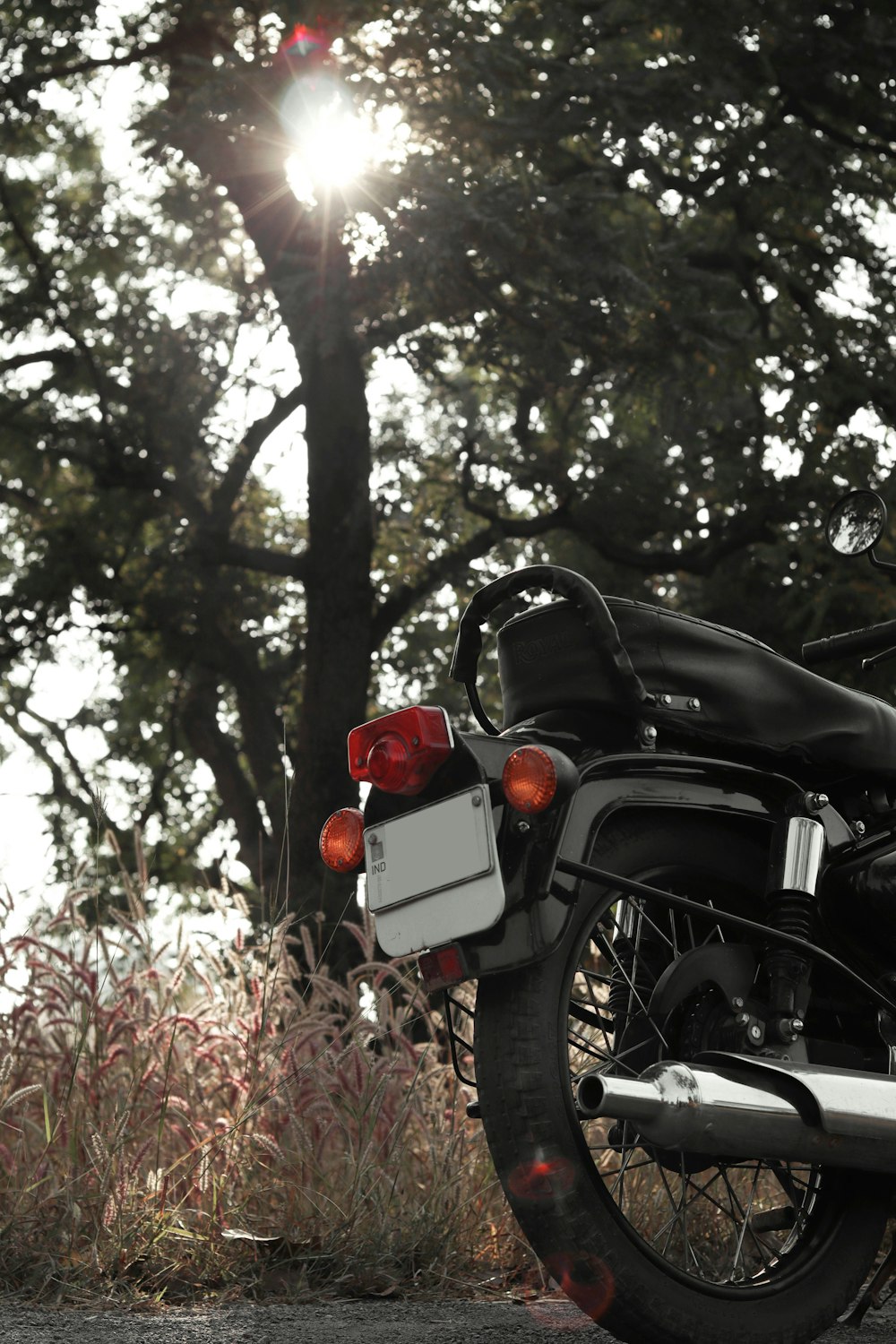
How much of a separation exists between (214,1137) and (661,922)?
1467 millimetres

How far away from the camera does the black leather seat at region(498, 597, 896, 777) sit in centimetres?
280

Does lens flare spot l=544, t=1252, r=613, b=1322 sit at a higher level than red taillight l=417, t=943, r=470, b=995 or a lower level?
lower

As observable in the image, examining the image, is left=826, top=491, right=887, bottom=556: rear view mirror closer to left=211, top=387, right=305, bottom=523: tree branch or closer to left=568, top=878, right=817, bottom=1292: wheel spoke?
left=568, top=878, right=817, bottom=1292: wheel spoke

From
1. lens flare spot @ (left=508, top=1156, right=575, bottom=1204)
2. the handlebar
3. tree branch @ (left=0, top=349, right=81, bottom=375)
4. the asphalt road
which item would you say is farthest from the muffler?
tree branch @ (left=0, top=349, right=81, bottom=375)

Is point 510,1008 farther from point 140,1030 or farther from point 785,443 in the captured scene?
point 785,443

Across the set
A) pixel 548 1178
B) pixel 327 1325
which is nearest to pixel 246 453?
pixel 327 1325

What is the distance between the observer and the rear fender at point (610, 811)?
2.48 m

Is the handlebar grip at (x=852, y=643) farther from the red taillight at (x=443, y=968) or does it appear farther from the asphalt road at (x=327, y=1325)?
the asphalt road at (x=327, y=1325)

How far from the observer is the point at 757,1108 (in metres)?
2.43

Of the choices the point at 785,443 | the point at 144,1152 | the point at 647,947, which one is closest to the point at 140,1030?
the point at 144,1152

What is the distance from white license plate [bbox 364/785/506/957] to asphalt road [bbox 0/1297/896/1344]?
0.74 metres

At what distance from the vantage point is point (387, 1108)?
14.9ft

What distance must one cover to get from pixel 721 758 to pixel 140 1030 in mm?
2115

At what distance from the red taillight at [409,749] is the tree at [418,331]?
7.44 metres
